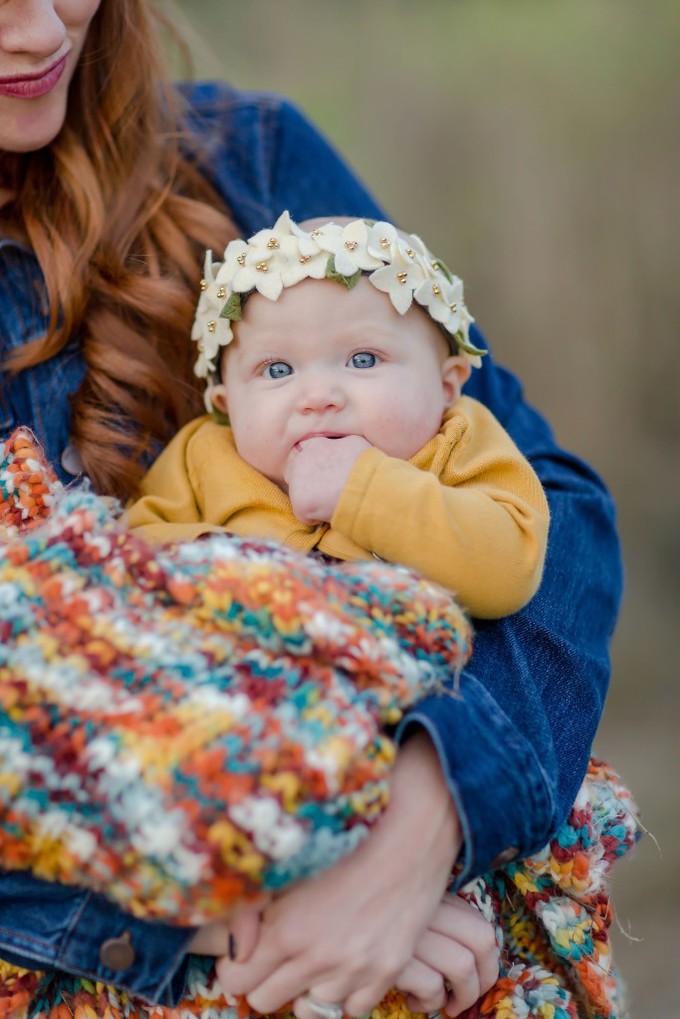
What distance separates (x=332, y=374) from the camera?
138cm

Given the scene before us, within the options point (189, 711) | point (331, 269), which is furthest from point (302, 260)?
point (189, 711)

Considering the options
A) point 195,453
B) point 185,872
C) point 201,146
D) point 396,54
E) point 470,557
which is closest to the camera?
point 185,872

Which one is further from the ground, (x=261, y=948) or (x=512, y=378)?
(x=512, y=378)

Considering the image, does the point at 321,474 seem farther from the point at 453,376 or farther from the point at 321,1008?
the point at 321,1008

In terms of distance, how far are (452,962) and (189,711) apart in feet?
1.41

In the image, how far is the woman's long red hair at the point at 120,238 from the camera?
1.57 m

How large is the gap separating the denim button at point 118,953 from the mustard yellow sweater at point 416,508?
46cm

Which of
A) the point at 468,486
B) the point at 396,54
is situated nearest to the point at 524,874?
the point at 468,486

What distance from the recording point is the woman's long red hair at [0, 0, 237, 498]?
61.8 inches

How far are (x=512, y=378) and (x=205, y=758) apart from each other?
3.16 feet

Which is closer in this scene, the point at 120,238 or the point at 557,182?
the point at 120,238

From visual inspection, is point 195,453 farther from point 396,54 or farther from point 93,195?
point 396,54

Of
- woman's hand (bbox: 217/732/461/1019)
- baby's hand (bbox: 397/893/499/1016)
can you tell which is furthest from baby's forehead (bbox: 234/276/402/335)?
baby's hand (bbox: 397/893/499/1016)

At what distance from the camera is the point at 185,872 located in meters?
0.95
